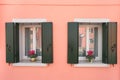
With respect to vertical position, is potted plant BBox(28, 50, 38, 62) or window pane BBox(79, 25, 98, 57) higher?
window pane BBox(79, 25, 98, 57)

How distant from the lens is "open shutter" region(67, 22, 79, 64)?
529cm

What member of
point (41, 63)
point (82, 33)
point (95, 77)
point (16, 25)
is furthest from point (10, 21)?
point (95, 77)

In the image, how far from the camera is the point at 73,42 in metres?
5.29

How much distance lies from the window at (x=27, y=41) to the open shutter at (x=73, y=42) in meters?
0.43

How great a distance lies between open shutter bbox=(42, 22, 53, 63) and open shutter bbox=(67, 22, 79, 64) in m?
0.43

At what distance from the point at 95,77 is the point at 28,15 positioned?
2119mm

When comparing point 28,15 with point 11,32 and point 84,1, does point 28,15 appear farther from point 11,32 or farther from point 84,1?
point 84,1

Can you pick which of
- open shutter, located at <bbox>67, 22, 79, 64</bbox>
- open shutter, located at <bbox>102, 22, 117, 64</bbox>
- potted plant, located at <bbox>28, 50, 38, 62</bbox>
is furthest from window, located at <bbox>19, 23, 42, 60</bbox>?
open shutter, located at <bbox>102, 22, 117, 64</bbox>

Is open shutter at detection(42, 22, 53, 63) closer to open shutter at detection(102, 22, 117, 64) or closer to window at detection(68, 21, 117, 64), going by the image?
window at detection(68, 21, 117, 64)

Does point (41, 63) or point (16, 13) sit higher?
point (16, 13)

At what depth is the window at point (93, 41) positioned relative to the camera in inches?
207

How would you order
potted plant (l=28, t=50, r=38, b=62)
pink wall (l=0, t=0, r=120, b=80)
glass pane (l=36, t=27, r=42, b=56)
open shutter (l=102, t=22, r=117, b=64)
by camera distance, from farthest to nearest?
glass pane (l=36, t=27, r=42, b=56), potted plant (l=28, t=50, r=38, b=62), pink wall (l=0, t=0, r=120, b=80), open shutter (l=102, t=22, r=117, b=64)

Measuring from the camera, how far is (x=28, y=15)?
5.44 metres

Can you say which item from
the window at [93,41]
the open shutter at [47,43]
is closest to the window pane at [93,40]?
the window at [93,41]
